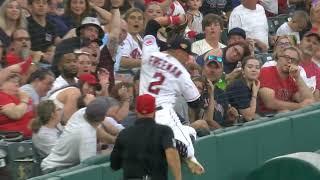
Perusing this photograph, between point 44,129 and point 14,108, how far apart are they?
1.23 feet

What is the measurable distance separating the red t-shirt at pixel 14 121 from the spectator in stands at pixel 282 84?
118 inches

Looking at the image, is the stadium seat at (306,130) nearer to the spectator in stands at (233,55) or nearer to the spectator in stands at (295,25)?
the spectator in stands at (233,55)

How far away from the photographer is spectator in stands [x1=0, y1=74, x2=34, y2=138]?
29.9 ft

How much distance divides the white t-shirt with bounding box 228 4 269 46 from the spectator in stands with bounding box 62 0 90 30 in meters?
2.38

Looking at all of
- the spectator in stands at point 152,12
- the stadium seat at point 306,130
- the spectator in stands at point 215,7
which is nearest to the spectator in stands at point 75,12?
the spectator in stands at point 152,12

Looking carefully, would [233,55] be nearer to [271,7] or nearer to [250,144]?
[250,144]

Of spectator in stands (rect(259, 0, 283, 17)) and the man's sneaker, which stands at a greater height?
spectator in stands (rect(259, 0, 283, 17))

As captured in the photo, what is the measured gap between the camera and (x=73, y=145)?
8812 mm

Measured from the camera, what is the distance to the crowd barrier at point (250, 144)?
9.98 metres

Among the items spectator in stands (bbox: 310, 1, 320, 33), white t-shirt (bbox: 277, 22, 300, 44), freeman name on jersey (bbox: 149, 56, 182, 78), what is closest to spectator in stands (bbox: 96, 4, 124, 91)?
freeman name on jersey (bbox: 149, 56, 182, 78)

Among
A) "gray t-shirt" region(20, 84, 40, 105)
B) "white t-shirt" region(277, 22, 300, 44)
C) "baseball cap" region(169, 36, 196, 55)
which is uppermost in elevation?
"baseball cap" region(169, 36, 196, 55)

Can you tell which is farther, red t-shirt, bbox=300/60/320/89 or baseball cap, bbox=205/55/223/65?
red t-shirt, bbox=300/60/320/89

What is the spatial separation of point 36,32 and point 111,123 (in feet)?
6.85

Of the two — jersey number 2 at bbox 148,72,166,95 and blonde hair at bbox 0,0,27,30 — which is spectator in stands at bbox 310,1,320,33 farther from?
jersey number 2 at bbox 148,72,166,95
